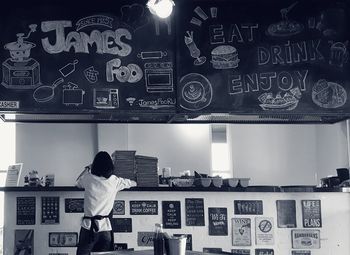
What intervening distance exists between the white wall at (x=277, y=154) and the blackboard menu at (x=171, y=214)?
4.36 meters

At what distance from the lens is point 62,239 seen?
4.64m

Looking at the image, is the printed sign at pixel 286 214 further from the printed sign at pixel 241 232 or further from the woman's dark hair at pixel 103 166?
the woman's dark hair at pixel 103 166

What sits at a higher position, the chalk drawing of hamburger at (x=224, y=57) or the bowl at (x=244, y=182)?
the chalk drawing of hamburger at (x=224, y=57)

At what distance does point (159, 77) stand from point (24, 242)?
203 centimetres

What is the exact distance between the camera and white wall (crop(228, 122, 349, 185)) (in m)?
8.90

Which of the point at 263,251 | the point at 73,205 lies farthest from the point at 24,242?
the point at 263,251

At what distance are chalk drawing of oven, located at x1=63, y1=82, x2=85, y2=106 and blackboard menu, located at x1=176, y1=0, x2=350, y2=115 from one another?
2.46 ft

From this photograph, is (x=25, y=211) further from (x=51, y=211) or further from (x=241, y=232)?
(x=241, y=232)

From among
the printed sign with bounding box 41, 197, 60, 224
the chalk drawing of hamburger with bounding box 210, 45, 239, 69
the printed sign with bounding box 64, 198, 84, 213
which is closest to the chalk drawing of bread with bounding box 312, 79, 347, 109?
the chalk drawing of hamburger with bounding box 210, 45, 239, 69

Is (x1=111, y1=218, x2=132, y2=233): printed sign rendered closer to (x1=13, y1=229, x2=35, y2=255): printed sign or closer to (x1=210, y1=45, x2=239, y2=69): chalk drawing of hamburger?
(x1=13, y1=229, x2=35, y2=255): printed sign

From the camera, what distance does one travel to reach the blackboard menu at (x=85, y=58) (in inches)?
148

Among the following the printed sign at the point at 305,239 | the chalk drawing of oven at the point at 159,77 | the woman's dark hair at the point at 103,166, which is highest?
the chalk drawing of oven at the point at 159,77

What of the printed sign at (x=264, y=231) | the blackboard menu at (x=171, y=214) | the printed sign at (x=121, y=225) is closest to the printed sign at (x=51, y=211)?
the printed sign at (x=121, y=225)

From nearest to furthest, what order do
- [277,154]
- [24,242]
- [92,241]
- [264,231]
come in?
[92,241] < [24,242] < [264,231] < [277,154]
